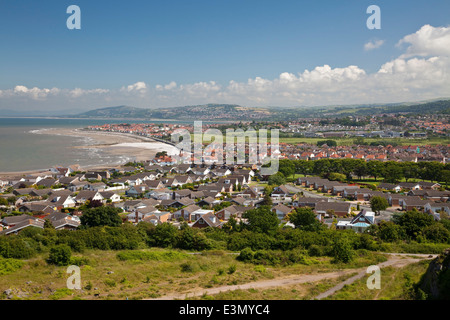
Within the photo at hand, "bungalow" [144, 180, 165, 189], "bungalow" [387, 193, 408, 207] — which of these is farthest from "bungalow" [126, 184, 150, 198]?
"bungalow" [387, 193, 408, 207]

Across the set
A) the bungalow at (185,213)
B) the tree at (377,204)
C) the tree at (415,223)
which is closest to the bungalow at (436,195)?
the tree at (377,204)

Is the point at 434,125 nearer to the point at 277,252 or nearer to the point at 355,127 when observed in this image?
the point at 355,127

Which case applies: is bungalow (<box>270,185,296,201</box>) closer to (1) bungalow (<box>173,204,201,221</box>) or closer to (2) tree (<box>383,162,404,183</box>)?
(1) bungalow (<box>173,204,201,221</box>)

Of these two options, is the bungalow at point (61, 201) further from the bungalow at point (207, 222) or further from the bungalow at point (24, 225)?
the bungalow at point (207, 222)

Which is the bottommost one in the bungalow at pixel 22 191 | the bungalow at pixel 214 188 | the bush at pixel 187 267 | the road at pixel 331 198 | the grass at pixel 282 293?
the road at pixel 331 198

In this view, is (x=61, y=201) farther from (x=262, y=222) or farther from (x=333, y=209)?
(x=333, y=209)

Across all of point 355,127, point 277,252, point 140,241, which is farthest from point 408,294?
point 355,127
